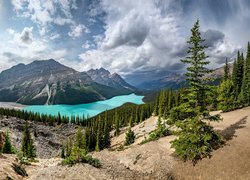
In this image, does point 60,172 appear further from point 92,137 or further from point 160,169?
point 92,137

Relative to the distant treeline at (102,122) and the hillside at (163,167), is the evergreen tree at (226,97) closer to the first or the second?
the hillside at (163,167)

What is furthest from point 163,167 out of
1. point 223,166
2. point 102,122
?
point 102,122

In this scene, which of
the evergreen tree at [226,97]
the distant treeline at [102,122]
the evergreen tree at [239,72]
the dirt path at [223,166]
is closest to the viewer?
the dirt path at [223,166]

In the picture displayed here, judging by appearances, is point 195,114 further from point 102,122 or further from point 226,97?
point 102,122

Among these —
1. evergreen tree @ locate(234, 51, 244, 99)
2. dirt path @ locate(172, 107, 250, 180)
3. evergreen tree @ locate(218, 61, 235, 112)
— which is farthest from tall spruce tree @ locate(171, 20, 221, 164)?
evergreen tree @ locate(234, 51, 244, 99)

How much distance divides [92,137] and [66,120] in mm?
77761

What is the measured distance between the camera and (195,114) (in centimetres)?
2831

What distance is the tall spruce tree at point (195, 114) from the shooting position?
26842mm

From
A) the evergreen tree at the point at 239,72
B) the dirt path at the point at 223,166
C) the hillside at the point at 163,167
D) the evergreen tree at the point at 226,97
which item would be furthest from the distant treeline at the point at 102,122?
the dirt path at the point at 223,166

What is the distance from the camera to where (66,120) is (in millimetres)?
171000

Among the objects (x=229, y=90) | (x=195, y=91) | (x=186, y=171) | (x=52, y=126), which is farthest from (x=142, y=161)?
(x=52, y=126)

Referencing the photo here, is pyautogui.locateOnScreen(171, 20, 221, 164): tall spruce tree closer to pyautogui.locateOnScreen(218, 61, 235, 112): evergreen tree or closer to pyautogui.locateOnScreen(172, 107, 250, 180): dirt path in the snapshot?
pyautogui.locateOnScreen(172, 107, 250, 180): dirt path

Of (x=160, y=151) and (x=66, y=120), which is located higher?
(x=160, y=151)

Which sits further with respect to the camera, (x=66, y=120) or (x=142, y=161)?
(x=66, y=120)
